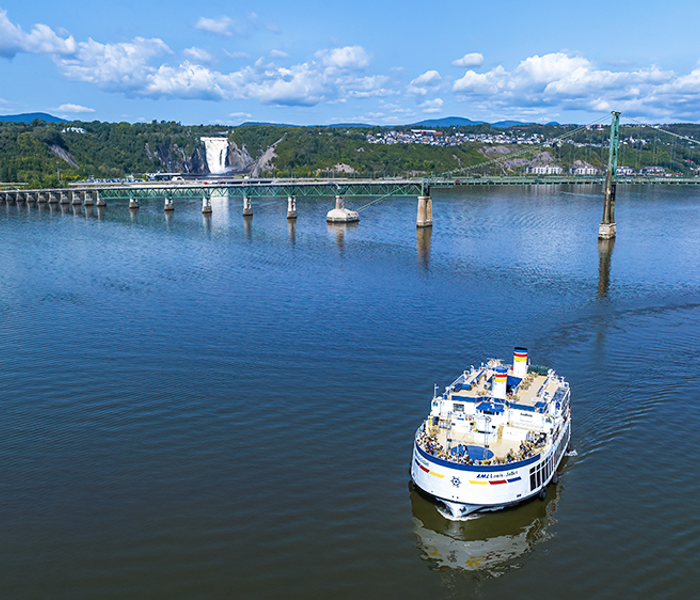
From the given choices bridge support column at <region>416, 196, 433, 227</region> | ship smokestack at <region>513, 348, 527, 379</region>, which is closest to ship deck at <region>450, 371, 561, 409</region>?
ship smokestack at <region>513, 348, 527, 379</region>

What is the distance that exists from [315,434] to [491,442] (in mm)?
11994

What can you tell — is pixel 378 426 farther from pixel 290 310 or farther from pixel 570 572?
pixel 290 310

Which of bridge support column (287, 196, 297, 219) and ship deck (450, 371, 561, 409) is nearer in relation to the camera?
ship deck (450, 371, 561, 409)

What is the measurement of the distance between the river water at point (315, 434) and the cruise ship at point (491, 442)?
1490 mm

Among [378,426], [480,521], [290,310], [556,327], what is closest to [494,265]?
→ [556,327]

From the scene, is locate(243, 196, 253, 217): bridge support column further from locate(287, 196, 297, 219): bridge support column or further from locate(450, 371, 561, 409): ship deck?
locate(450, 371, 561, 409): ship deck

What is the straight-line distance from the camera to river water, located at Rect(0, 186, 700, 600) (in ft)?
90.5

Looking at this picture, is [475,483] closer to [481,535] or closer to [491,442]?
[481,535]

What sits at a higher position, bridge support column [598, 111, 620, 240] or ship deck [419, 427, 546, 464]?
bridge support column [598, 111, 620, 240]

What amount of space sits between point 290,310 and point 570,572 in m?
47.1

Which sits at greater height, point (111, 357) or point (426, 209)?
point (426, 209)

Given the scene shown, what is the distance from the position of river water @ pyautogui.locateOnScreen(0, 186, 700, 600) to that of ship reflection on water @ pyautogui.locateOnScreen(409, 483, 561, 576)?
0.12m

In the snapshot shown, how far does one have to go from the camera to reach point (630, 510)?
32000mm

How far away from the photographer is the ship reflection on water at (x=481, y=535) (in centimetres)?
2833
